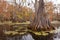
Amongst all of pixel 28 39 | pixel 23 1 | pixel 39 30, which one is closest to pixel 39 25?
pixel 39 30

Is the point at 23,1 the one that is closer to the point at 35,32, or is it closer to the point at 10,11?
the point at 10,11

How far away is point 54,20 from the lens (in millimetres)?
2459

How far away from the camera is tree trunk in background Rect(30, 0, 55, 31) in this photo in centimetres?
245

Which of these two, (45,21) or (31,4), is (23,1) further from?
(45,21)

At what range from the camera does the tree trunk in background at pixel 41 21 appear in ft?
8.02

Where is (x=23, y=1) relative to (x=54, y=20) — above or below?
above

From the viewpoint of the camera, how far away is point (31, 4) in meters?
2.47

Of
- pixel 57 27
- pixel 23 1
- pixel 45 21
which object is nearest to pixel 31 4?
pixel 23 1

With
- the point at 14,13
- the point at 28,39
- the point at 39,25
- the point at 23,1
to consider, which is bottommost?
the point at 28,39

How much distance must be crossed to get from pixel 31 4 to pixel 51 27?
0.41 meters

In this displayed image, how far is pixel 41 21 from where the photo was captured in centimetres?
246

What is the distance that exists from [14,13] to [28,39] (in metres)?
0.40

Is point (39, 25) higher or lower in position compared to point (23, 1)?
lower

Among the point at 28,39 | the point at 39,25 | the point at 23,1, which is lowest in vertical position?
the point at 28,39
